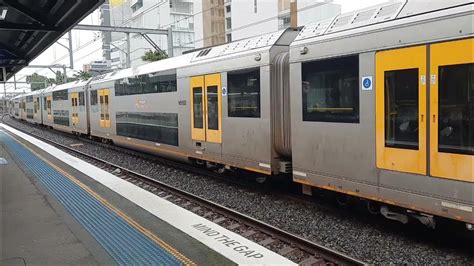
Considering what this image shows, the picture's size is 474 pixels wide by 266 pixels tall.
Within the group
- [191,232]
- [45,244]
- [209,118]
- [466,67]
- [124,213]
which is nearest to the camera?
[466,67]

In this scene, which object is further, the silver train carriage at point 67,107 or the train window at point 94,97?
the silver train carriage at point 67,107

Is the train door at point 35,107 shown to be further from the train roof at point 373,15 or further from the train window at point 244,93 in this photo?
the train roof at point 373,15

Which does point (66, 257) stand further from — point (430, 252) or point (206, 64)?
point (206, 64)

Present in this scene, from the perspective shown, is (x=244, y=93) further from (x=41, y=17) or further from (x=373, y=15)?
(x=41, y=17)

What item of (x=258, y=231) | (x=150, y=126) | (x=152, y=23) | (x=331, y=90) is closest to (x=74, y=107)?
(x=150, y=126)

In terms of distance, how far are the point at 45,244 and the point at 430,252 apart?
497 cm

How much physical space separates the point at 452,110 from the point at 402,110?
2.17 ft

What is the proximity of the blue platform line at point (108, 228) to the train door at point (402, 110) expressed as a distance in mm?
2960

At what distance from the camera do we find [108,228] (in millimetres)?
6770

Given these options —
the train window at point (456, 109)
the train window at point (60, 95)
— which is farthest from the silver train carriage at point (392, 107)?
the train window at point (60, 95)

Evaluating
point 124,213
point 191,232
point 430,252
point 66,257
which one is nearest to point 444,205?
point 430,252

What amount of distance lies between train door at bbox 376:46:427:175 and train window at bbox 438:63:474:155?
0.73 feet

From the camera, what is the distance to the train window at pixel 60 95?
25.8 metres

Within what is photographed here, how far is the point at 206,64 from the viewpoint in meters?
10.4
